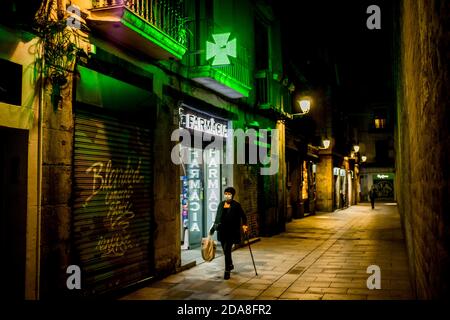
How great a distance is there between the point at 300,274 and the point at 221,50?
20.9 ft

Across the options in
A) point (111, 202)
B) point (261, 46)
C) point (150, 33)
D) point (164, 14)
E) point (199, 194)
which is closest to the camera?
point (111, 202)

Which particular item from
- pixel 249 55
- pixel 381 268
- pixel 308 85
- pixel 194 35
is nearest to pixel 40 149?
pixel 194 35

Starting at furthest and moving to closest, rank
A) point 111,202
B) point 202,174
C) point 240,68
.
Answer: point 240,68
point 202,174
point 111,202

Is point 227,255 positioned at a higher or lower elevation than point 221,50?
lower

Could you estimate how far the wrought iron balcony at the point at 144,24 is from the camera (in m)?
7.66

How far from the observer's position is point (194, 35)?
1183cm

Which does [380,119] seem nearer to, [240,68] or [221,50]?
[240,68]

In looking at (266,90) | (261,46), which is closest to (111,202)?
(266,90)

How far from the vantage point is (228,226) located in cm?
992

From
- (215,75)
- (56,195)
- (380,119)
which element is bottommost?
(56,195)

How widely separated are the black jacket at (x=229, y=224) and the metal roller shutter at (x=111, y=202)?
1.66 m

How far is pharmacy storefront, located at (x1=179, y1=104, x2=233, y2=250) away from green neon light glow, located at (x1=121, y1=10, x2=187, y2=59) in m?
2.86

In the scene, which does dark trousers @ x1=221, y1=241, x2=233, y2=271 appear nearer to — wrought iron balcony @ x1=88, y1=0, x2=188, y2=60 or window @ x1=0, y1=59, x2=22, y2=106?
wrought iron balcony @ x1=88, y1=0, x2=188, y2=60

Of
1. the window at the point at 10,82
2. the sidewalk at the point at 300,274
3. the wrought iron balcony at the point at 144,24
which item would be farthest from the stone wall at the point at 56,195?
the sidewalk at the point at 300,274
